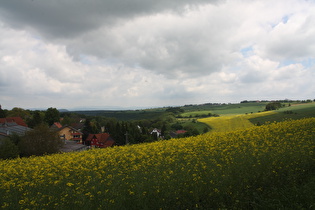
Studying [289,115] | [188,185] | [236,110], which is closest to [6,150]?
[188,185]

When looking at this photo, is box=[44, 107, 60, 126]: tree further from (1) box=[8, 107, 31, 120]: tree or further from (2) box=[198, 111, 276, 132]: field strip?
(2) box=[198, 111, 276, 132]: field strip

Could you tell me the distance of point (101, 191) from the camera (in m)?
6.64

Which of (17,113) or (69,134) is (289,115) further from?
(17,113)

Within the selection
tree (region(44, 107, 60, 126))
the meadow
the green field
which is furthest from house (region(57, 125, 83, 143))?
the meadow

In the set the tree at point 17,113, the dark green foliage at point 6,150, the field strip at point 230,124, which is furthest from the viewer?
the tree at point 17,113

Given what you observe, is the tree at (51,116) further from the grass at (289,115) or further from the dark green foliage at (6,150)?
the grass at (289,115)

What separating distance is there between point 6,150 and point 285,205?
2857cm

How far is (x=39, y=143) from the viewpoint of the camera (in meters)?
29.1

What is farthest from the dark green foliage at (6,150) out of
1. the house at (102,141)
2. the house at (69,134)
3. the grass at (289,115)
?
the house at (69,134)

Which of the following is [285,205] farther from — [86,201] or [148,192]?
[86,201]

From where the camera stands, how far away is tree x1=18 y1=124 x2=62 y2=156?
2891cm

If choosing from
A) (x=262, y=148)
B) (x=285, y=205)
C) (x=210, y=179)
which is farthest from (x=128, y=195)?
(x=262, y=148)

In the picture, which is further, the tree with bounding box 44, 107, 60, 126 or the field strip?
the tree with bounding box 44, 107, 60, 126

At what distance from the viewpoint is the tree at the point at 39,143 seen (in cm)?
2891
